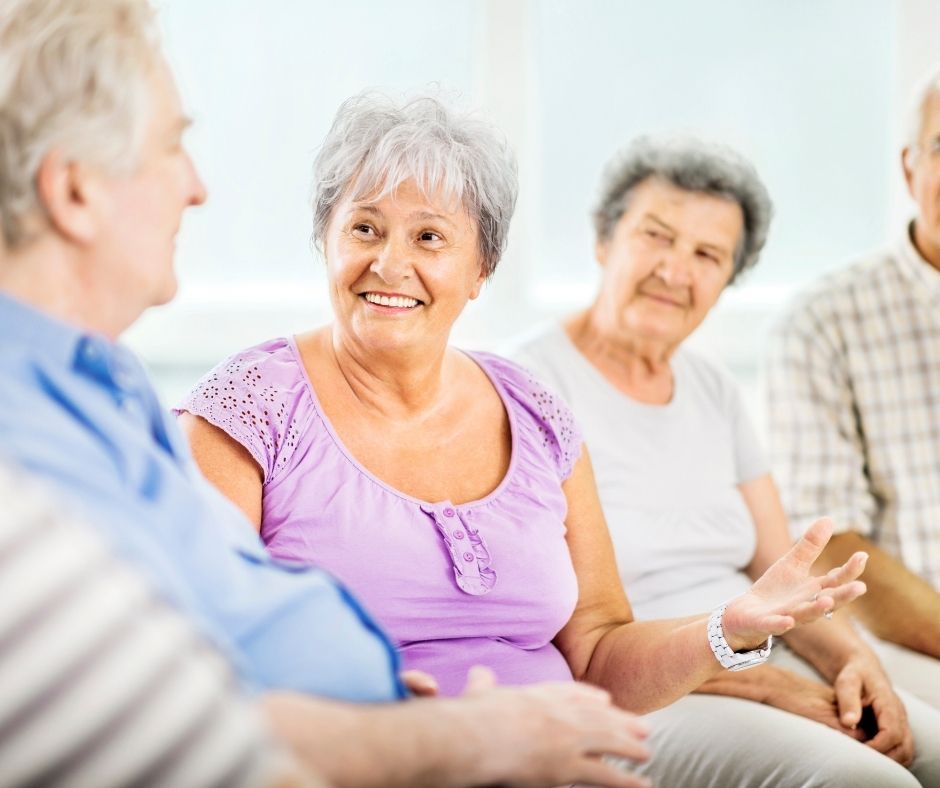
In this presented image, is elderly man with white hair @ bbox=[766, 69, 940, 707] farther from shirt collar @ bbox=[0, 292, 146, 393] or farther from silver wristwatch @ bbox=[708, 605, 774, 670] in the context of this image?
shirt collar @ bbox=[0, 292, 146, 393]

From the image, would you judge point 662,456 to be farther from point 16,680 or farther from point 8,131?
point 16,680

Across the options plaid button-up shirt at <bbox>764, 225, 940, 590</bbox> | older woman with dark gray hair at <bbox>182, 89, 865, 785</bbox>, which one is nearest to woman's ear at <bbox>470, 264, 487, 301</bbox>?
older woman with dark gray hair at <bbox>182, 89, 865, 785</bbox>

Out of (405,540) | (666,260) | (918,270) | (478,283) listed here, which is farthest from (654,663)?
(918,270)

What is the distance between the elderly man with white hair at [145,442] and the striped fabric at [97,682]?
0.06 m

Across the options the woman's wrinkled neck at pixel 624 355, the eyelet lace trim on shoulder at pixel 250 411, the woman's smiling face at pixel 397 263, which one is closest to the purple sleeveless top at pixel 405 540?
the eyelet lace trim on shoulder at pixel 250 411

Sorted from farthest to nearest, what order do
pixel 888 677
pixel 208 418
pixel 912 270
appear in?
pixel 912 270 < pixel 888 677 < pixel 208 418

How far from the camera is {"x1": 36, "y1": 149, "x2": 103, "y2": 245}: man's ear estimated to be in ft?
3.25

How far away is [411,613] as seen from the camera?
1.51 metres

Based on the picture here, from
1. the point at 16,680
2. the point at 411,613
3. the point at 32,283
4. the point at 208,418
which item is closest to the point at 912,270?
the point at 411,613

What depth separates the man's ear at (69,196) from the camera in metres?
0.99

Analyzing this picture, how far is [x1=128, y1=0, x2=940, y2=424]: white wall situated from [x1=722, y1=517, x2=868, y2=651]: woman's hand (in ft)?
5.79

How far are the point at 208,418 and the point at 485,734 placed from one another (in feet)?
2.06

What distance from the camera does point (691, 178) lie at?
2.21 m

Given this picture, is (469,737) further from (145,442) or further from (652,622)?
(652,622)
